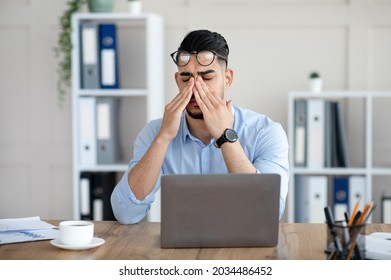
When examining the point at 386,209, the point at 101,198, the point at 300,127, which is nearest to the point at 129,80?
the point at 101,198

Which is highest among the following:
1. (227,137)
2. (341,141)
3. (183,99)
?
(183,99)

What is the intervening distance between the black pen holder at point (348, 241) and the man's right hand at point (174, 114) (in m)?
0.72

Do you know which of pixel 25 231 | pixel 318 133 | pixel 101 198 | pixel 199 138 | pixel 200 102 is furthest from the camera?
pixel 101 198

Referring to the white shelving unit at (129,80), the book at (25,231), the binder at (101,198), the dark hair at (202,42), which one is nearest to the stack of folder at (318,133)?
the white shelving unit at (129,80)

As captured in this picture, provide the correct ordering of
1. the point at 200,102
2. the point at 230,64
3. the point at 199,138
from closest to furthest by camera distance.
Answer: the point at 200,102 → the point at 199,138 → the point at 230,64

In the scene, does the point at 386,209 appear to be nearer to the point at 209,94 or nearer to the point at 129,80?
the point at 129,80

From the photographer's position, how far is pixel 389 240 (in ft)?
5.07

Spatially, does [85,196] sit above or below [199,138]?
below

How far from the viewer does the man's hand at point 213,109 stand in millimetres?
1970

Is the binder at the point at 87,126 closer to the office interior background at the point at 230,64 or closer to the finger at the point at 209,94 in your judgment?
the office interior background at the point at 230,64

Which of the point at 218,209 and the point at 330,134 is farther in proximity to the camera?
the point at 330,134

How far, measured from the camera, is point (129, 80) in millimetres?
3609

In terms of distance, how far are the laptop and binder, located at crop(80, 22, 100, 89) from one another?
2.05 metres

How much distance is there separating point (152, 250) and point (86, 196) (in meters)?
1.97
